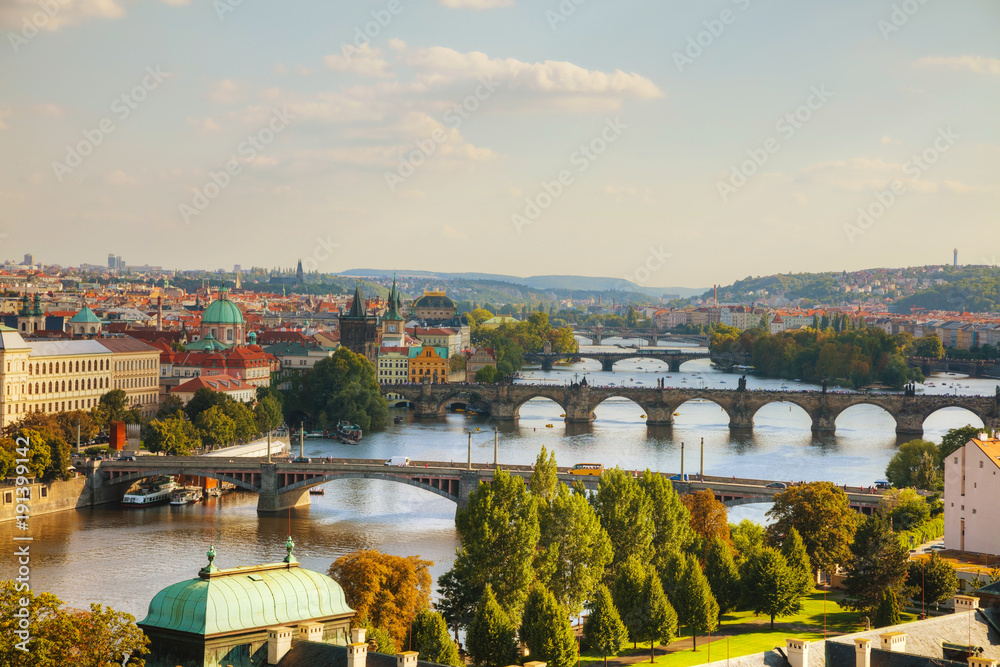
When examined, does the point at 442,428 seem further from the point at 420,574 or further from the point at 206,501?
the point at 420,574

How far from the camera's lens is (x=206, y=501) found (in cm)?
4847

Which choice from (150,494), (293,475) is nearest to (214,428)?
(150,494)

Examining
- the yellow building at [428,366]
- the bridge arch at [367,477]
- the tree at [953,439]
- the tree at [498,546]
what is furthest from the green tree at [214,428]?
the yellow building at [428,366]

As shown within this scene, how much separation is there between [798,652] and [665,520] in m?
14.0

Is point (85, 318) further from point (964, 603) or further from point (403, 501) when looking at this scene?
point (964, 603)

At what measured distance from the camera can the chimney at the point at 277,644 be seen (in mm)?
16391

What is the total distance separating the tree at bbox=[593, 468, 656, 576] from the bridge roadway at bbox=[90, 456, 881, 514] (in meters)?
13.0

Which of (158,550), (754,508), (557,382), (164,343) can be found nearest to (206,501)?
(158,550)

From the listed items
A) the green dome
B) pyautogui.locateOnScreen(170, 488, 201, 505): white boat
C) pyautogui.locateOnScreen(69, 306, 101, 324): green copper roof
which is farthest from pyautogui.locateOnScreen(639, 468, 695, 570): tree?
pyautogui.locateOnScreen(69, 306, 101, 324): green copper roof

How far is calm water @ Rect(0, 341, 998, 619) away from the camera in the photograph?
35.8 metres

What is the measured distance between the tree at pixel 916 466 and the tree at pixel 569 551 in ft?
63.1

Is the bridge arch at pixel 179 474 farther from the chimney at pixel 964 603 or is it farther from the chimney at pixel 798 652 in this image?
the chimney at pixel 798 652

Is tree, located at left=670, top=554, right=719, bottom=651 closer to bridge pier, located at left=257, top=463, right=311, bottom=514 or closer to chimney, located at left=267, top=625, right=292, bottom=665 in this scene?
chimney, located at left=267, top=625, right=292, bottom=665

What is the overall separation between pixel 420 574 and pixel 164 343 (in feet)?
178
